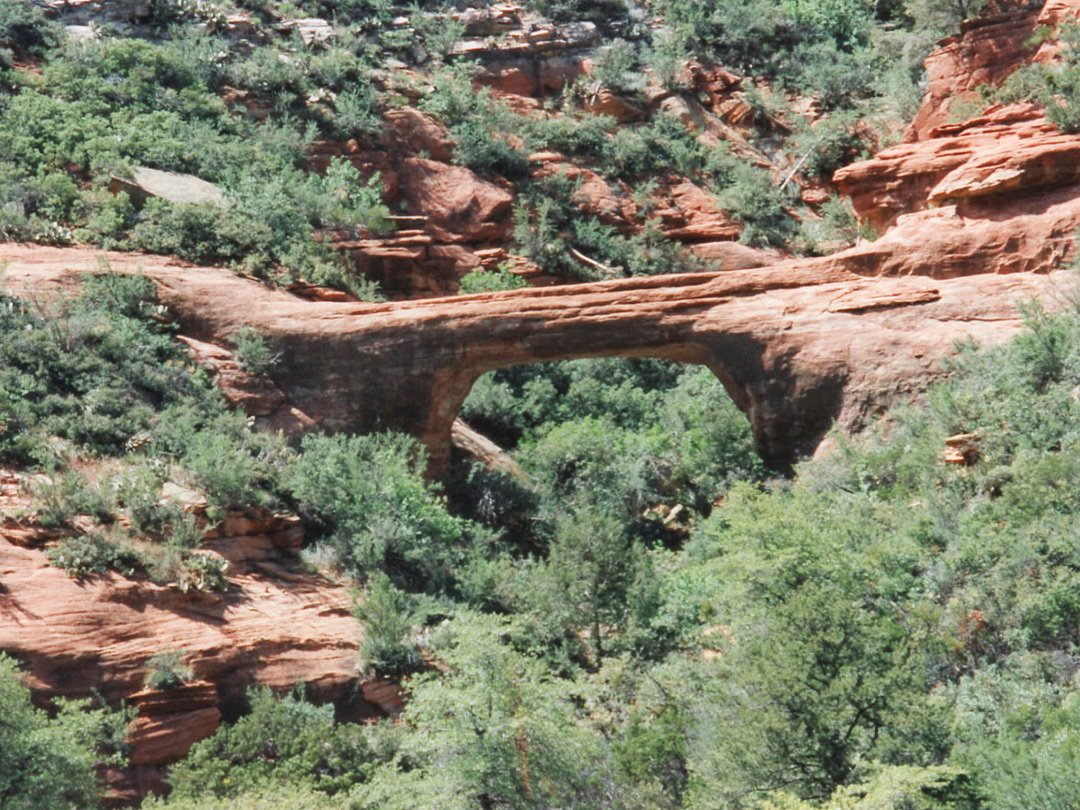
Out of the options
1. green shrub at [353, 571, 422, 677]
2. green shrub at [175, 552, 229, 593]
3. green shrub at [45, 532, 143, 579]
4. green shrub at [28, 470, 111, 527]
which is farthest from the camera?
green shrub at [353, 571, 422, 677]

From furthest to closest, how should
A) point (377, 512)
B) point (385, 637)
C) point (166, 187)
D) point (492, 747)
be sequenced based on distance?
point (166, 187) → point (377, 512) → point (385, 637) → point (492, 747)

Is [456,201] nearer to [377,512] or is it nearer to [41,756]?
[377,512]

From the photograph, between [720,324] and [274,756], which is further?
[720,324]

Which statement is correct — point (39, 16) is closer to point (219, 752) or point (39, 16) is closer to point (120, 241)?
point (120, 241)

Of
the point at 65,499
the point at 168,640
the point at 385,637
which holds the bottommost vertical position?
the point at 385,637

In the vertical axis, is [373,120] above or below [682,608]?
above

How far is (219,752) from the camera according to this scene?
12961 millimetres

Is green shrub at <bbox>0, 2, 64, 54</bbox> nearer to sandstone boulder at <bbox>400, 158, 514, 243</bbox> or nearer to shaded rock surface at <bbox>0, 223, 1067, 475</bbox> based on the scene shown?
sandstone boulder at <bbox>400, 158, 514, 243</bbox>

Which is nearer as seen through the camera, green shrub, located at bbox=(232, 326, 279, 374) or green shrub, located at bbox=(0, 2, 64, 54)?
green shrub, located at bbox=(232, 326, 279, 374)

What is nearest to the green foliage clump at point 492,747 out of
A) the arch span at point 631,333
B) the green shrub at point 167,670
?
the green shrub at point 167,670

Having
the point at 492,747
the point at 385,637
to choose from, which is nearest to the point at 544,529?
the point at 385,637

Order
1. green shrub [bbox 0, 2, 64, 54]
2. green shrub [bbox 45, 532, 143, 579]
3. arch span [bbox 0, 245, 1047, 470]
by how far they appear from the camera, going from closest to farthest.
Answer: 1. green shrub [bbox 45, 532, 143, 579]
2. arch span [bbox 0, 245, 1047, 470]
3. green shrub [bbox 0, 2, 64, 54]

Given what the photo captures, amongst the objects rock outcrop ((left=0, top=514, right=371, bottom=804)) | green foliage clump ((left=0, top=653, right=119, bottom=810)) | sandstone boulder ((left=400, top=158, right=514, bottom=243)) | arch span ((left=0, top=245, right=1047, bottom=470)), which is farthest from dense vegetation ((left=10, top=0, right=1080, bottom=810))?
arch span ((left=0, top=245, right=1047, bottom=470))

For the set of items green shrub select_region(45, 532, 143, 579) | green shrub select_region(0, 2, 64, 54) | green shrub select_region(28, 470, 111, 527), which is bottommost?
green shrub select_region(45, 532, 143, 579)
